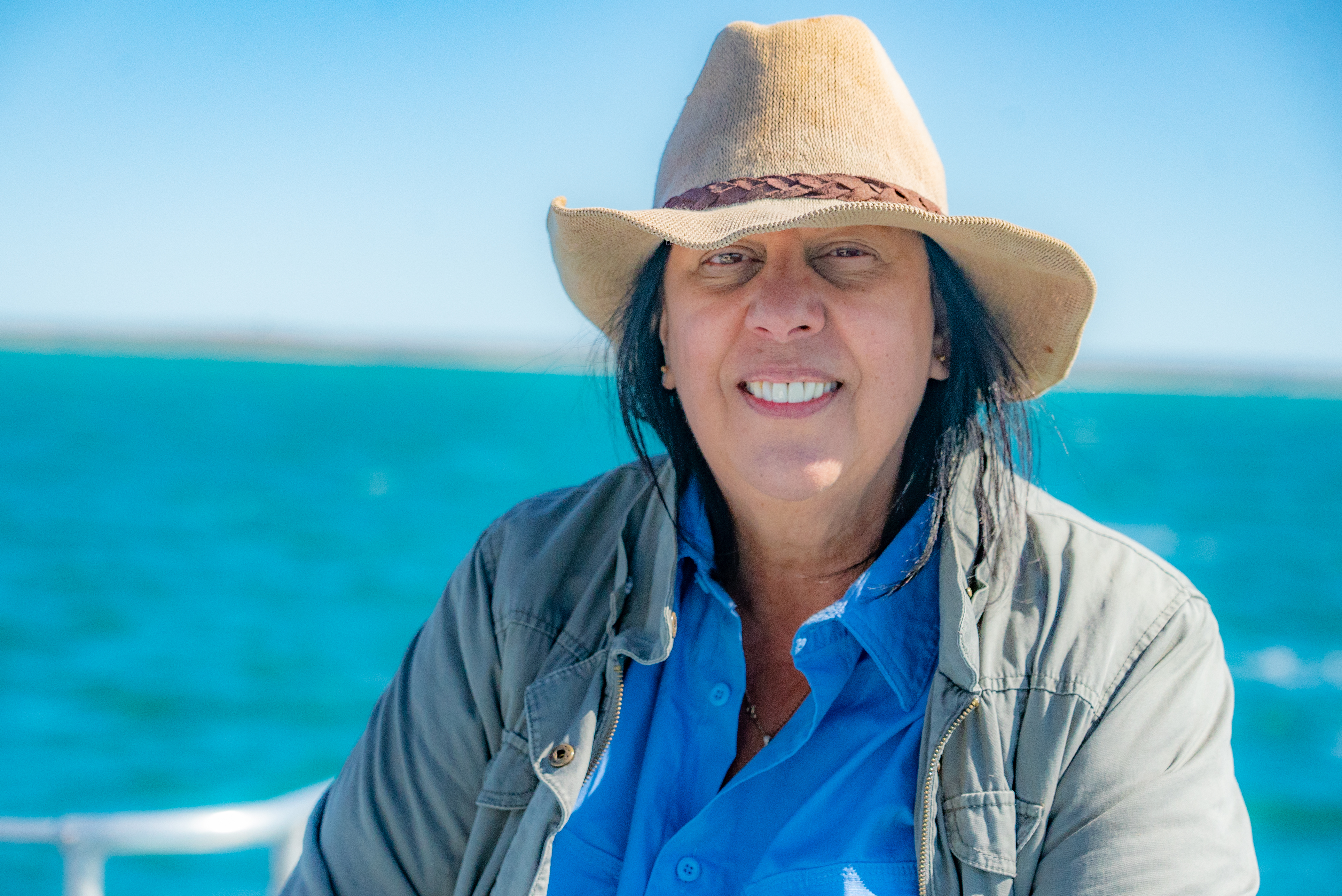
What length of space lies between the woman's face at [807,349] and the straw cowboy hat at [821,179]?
8 cm

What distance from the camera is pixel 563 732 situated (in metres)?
1.58

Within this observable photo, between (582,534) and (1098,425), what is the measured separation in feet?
244

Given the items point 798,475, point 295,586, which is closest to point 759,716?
point 798,475

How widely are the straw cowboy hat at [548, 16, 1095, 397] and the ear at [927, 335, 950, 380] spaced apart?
0.10 m

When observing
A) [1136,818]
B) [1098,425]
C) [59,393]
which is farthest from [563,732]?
[59,393]

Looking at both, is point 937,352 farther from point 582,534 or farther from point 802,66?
point 582,534

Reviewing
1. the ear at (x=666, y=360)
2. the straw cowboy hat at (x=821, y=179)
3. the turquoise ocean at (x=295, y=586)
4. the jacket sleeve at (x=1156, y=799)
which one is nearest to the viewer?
the jacket sleeve at (x=1156, y=799)

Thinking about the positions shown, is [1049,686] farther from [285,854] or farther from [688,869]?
[285,854]

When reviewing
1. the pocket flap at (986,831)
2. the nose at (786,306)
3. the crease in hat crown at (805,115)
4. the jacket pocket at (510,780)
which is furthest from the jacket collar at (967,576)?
the jacket pocket at (510,780)

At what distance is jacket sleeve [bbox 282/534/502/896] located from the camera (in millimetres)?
1662

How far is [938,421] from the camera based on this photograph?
72.0 inches

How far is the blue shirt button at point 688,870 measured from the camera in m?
1.47

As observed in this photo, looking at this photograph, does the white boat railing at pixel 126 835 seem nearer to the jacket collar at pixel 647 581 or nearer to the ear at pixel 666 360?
the jacket collar at pixel 647 581

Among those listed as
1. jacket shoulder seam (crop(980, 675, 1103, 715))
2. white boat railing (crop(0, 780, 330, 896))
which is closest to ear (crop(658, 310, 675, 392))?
jacket shoulder seam (crop(980, 675, 1103, 715))
